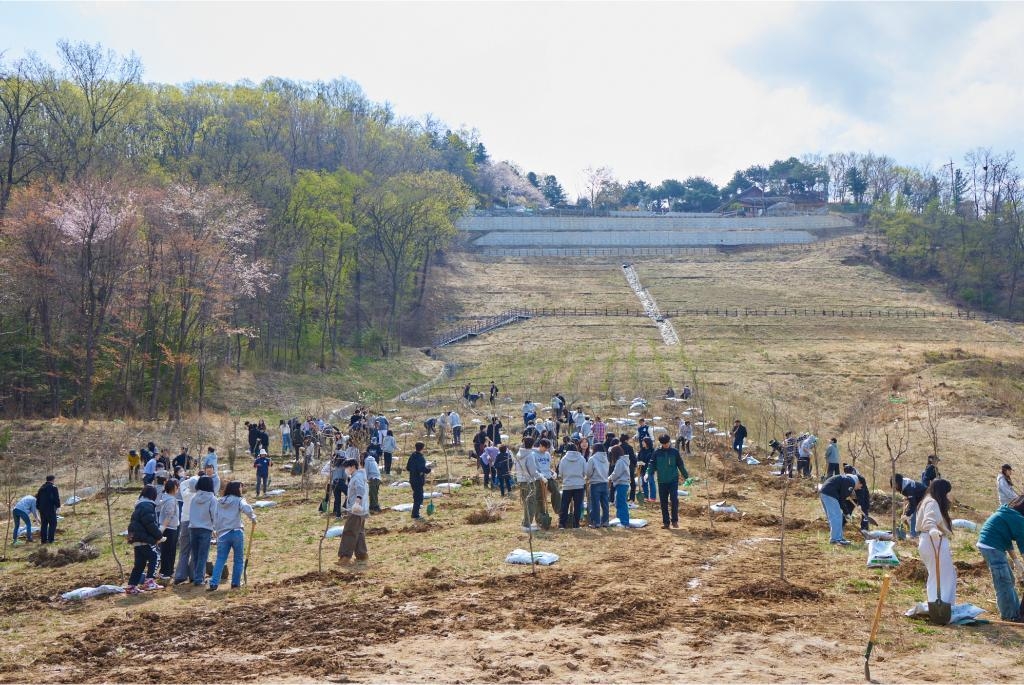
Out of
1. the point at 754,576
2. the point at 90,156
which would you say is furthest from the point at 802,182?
the point at 754,576

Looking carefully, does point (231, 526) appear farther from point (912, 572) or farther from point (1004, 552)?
point (1004, 552)

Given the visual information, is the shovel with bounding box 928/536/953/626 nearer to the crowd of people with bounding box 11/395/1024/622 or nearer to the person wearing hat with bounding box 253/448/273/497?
the crowd of people with bounding box 11/395/1024/622

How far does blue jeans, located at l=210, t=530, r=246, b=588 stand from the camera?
397 inches

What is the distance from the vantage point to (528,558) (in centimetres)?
1100

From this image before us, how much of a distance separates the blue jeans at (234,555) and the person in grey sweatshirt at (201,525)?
→ 0.25 meters

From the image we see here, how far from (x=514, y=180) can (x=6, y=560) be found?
117 meters

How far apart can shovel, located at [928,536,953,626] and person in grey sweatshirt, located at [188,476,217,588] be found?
8.21 m

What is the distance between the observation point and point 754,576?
9953mm

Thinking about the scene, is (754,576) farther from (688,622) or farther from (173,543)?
(173,543)

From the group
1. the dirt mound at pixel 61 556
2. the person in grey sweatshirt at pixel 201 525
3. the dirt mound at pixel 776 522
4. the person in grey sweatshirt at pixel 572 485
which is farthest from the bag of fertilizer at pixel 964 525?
the dirt mound at pixel 61 556

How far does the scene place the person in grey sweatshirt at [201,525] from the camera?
34.0 feet

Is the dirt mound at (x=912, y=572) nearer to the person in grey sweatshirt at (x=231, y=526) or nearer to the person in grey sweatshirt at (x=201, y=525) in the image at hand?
the person in grey sweatshirt at (x=231, y=526)

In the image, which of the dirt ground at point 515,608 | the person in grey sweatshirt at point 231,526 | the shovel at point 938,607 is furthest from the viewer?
the person in grey sweatshirt at point 231,526

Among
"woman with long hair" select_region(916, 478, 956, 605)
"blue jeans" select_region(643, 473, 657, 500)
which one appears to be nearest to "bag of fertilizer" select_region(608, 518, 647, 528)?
"blue jeans" select_region(643, 473, 657, 500)
